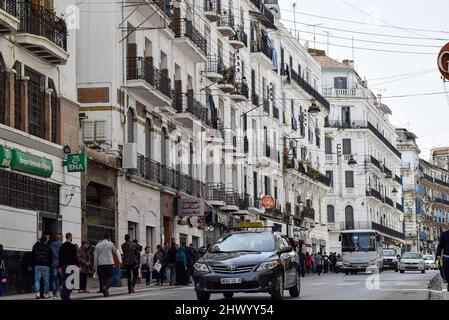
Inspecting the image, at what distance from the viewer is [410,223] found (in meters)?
133

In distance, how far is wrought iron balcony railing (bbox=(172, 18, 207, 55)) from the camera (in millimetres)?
44969

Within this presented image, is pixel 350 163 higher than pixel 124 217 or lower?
higher

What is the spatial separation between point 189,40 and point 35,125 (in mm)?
16672

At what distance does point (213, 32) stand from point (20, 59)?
24931 mm

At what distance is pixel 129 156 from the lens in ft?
120

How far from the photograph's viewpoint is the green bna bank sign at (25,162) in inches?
1033

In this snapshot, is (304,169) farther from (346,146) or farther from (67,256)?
(67,256)

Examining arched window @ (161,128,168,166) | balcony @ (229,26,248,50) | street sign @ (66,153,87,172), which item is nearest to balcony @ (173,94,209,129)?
arched window @ (161,128,168,166)

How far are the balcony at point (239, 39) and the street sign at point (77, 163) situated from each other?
25.7 m

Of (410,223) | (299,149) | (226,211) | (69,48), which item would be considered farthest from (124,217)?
(410,223)

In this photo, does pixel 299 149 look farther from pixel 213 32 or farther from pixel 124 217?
pixel 124 217

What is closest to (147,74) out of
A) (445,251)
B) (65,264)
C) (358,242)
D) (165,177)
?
(165,177)

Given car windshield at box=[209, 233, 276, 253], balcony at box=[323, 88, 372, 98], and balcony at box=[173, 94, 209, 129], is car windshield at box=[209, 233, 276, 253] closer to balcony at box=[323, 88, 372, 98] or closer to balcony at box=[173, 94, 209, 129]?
balcony at box=[173, 94, 209, 129]

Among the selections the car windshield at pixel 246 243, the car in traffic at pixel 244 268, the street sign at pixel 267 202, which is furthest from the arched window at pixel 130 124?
the street sign at pixel 267 202
